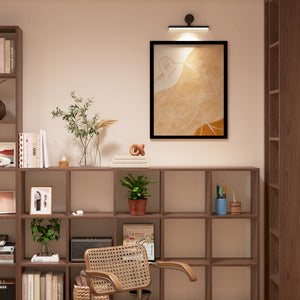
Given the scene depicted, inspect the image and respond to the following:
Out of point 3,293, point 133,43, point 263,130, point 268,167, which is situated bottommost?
point 3,293

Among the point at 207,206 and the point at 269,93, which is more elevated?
the point at 269,93

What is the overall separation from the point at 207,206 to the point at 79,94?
144 centimetres

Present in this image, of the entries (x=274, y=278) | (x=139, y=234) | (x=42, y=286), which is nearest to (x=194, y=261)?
(x=139, y=234)

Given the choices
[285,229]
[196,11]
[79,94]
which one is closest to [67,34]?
[79,94]

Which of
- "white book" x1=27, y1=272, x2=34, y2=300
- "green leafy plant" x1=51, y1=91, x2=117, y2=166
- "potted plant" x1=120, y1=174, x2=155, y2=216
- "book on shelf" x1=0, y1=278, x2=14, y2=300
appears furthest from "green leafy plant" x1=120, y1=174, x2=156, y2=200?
"book on shelf" x1=0, y1=278, x2=14, y2=300

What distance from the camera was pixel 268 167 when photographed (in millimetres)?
4457

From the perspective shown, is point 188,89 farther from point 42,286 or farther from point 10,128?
point 42,286

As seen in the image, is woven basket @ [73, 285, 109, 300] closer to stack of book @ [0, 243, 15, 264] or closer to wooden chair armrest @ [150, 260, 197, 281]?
stack of book @ [0, 243, 15, 264]

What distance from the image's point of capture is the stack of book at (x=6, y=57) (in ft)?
13.9

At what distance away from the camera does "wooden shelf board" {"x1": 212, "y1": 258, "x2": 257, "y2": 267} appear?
4.32 m

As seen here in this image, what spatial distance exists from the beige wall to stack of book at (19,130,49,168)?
0.25 meters

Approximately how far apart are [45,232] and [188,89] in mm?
1700

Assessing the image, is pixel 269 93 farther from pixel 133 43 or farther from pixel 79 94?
pixel 79 94

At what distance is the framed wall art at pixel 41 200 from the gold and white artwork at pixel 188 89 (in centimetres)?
105
